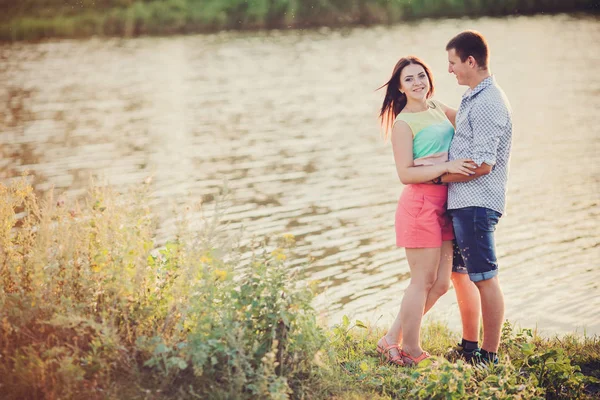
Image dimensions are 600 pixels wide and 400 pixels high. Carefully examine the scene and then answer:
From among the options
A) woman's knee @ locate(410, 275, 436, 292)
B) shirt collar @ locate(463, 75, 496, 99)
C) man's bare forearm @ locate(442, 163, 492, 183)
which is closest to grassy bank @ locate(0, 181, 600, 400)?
woman's knee @ locate(410, 275, 436, 292)

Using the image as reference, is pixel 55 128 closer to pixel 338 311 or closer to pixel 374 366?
pixel 338 311

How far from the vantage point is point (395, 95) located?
5.59 meters

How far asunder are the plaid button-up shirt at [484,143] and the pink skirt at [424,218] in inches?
4.6

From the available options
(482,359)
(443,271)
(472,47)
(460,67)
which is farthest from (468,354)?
(472,47)

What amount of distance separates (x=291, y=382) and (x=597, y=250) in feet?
19.0

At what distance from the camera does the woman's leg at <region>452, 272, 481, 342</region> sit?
5512mm

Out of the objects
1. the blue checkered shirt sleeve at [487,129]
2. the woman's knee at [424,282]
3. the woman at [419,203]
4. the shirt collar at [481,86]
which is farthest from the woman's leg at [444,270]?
the shirt collar at [481,86]

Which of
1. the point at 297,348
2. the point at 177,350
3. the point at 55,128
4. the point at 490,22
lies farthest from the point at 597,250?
the point at 490,22

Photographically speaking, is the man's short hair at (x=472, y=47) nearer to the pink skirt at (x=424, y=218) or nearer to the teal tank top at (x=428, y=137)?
the teal tank top at (x=428, y=137)

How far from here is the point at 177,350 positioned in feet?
14.1

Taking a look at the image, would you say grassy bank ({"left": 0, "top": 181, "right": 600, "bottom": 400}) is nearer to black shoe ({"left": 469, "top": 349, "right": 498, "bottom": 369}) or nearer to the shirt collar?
black shoe ({"left": 469, "top": 349, "right": 498, "bottom": 369})

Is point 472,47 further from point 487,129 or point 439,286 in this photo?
point 439,286

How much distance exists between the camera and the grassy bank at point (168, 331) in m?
4.12

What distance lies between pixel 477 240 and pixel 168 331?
2092 millimetres
